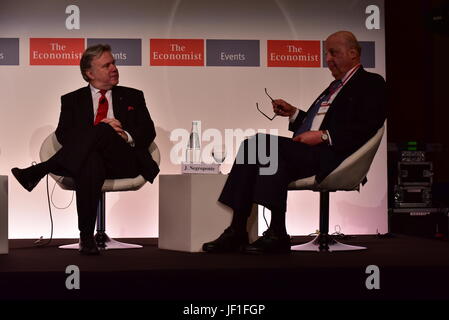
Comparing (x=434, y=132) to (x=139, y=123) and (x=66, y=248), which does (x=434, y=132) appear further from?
(x=66, y=248)

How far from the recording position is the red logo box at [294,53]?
617cm

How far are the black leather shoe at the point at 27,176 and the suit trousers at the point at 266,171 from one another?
3.64 feet

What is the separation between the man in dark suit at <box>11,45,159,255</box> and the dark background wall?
315cm

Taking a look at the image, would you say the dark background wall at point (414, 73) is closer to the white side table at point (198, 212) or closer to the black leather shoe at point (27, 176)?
Answer: the white side table at point (198, 212)

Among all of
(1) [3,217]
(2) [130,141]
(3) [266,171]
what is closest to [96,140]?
(2) [130,141]

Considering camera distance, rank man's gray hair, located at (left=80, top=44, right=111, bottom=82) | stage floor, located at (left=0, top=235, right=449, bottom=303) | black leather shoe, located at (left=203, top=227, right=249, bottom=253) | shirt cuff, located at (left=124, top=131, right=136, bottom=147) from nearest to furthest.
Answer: stage floor, located at (left=0, top=235, right=449, bottom=303) → black leather shoe, located at (left=203, top=227, right=249, bottom=253) → shirt cuff, located at (left=124, top=131, right=136, bottom=147) → man's gray hair, located at (left=80, top=44, right=111, bottom=82)

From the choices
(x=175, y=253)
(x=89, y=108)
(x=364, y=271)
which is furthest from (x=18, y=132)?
(x=364, y=271)

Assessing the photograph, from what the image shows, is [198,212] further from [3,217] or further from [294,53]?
[294,53]

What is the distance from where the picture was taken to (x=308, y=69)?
6195mm

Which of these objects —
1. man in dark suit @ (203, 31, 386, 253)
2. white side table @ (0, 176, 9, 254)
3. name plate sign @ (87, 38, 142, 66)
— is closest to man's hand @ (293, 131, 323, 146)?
man in dark suit @ (203, 31, 386, 253)

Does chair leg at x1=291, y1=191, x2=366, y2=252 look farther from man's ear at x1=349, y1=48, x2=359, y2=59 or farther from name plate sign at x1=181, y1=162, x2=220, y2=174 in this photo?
man's ear at x1=349, y1=48, x2=359, y2=59

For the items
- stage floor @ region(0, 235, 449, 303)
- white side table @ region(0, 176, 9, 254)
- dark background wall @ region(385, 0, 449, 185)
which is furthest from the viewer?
dark background wall @ region(385, 0, 449, 185)

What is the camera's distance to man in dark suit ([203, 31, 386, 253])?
371 cm

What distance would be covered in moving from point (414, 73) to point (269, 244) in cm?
380
